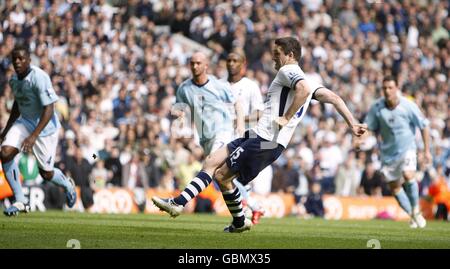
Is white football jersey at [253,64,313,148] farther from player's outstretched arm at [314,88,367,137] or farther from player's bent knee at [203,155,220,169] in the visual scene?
player's bent knee at [203,155,220,169]

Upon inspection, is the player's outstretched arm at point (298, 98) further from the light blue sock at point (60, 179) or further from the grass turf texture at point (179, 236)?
the light blue sock at point (60, 179)

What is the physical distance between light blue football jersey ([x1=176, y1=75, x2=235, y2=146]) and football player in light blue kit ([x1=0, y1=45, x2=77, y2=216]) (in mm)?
2298

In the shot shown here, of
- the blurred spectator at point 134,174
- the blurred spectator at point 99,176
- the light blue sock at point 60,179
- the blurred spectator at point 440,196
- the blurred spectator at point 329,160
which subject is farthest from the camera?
the blurred spectator at point 329,160

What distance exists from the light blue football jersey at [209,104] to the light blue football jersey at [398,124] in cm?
344

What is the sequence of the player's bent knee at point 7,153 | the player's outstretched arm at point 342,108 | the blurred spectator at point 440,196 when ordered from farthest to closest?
the blurred spectator at point 440,196, the player's bent knee at point 7,153, the player's outstretched arm at point 342,108

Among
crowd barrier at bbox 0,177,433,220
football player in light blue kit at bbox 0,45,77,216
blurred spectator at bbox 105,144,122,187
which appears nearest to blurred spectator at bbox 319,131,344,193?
crowd barrier at bbox 0,177,433,220

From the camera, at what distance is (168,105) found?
2661cm

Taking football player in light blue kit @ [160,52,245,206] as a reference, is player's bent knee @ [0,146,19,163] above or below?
below

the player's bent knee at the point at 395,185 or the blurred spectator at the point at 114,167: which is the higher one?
the player's bent knee at the point at 395,185

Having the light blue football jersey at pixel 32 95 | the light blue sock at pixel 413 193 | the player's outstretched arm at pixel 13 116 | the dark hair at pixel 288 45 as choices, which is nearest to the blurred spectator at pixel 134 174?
the light blue sock at pixel 413 193

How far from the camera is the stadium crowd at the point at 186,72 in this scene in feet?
80.9

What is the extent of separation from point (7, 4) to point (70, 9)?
1.70 metres

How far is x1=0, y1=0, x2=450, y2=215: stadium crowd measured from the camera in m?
24.7

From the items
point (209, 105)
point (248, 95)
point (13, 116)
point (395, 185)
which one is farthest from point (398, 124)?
point (13, 116)
